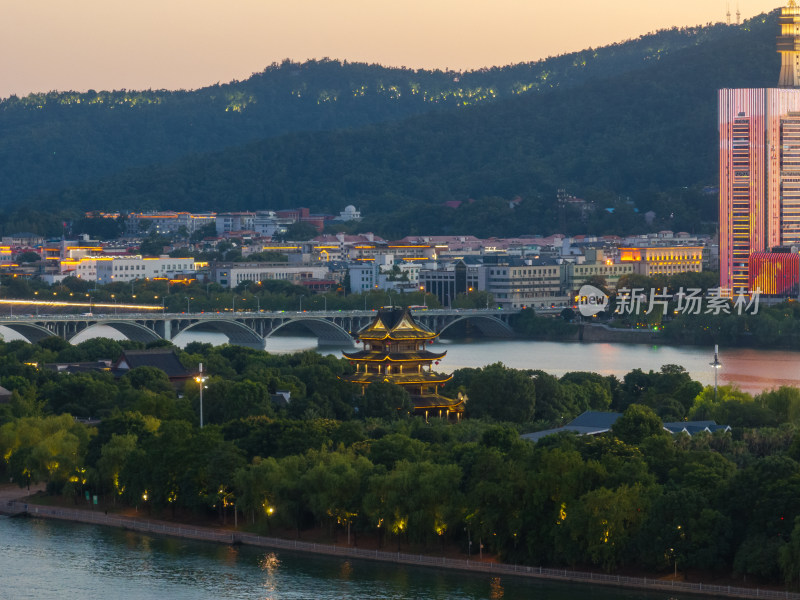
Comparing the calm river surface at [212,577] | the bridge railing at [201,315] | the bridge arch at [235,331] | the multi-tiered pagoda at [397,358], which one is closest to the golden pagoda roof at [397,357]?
the multi-tiered pagoda at [397,358]

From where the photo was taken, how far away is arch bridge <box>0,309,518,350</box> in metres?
55.0

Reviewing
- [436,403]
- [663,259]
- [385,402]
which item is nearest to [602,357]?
[436,403]

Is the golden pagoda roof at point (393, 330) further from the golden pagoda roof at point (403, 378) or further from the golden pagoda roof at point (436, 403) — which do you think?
the golden pagoda roof at point (436, 403)

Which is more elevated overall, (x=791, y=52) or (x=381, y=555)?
(x=791, y=52)

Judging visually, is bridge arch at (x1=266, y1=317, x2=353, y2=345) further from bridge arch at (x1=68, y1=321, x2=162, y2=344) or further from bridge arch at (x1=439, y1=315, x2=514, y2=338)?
bridge arch at (x1=439, y1=315, x2=514, y2=338)

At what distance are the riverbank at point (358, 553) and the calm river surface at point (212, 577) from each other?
152 mm

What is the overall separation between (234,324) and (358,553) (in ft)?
115

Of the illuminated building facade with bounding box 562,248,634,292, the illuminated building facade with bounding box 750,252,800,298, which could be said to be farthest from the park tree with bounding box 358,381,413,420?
the illuminated building facade with bounding box 562,248,634,292

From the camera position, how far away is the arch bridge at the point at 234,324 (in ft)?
181

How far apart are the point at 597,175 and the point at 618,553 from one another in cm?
10354

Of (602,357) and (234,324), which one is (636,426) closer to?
(602,357)

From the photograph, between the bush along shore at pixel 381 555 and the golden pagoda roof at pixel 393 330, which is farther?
the golden pagoda roof at pixel 393 330

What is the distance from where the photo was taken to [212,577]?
23.4 m

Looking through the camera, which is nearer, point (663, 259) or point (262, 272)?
point (663, 259)
